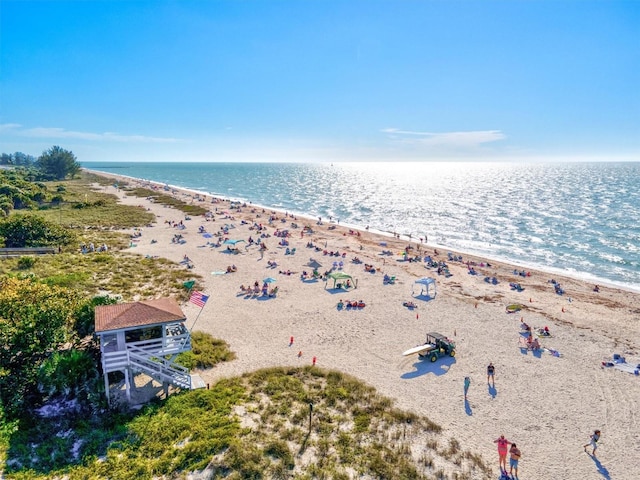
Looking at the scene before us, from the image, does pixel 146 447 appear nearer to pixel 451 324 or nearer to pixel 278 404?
pixel 278 404

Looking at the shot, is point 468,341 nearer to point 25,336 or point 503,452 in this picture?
point 503,452

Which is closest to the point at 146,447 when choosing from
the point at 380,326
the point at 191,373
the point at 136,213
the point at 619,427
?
the point at 191,373

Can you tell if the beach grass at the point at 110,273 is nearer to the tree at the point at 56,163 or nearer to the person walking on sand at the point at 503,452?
the person walking on sand at the point at 503,452

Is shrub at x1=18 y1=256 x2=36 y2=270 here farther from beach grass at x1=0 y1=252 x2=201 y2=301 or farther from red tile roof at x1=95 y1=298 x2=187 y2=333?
red tile roof at x1=95 y1=298 x2=187 y2=333

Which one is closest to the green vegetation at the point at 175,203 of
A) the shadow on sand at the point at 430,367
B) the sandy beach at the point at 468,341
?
the sandy beach at the point at 468,341

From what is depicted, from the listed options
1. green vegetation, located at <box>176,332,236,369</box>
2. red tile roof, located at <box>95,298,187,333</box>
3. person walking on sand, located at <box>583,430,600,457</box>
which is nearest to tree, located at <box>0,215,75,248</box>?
green vegetation, located at <box>176,332,236,369</box>
